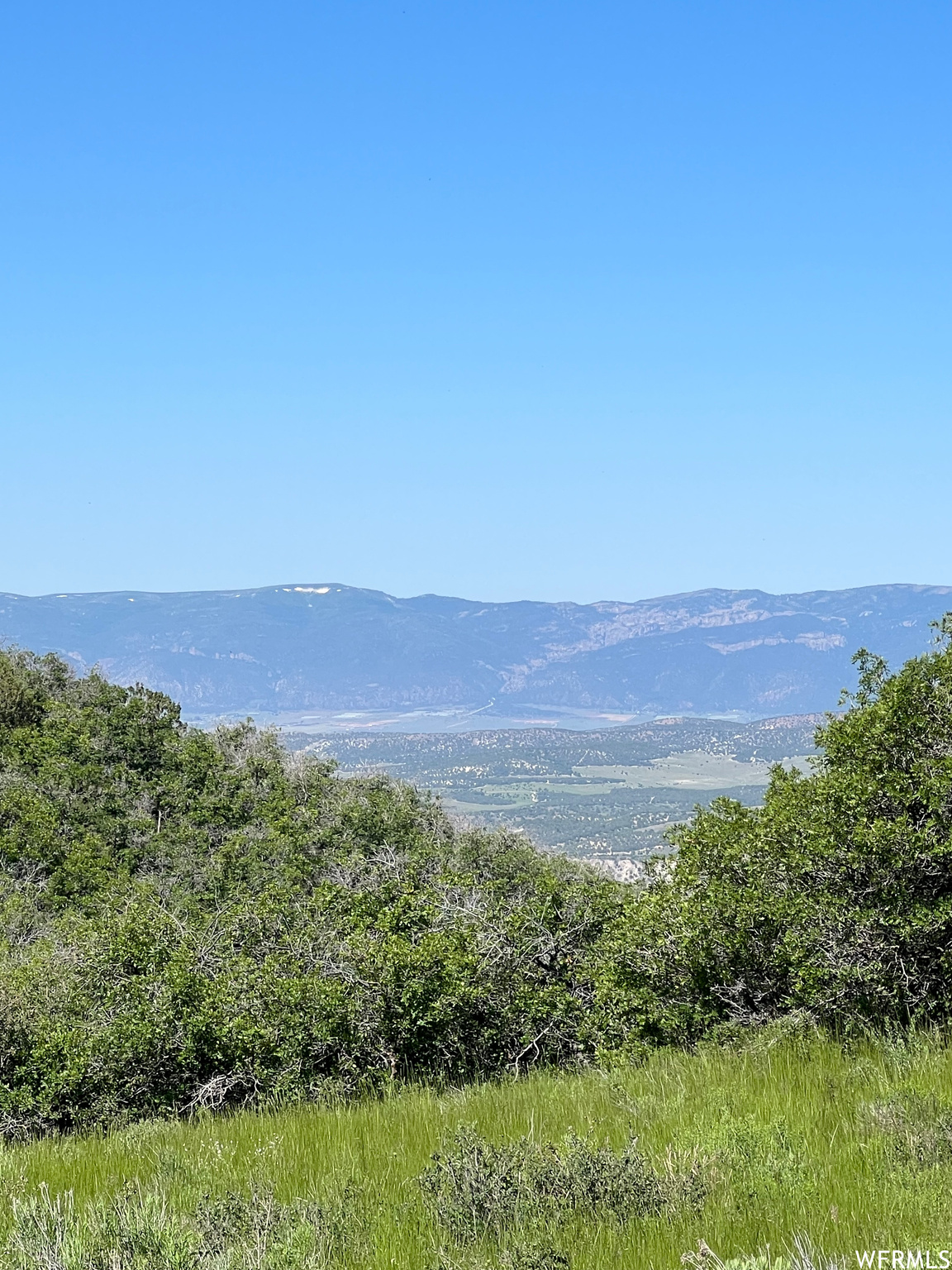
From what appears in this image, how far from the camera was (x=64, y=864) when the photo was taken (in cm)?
2859

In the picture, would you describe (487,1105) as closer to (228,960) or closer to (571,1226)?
(571,1226)

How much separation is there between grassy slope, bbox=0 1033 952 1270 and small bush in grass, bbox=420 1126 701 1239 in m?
0.11

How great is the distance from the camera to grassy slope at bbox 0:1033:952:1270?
12.5 ft

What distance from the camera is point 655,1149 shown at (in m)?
5.03

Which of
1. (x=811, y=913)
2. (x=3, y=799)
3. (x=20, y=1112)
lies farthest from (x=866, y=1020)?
(x=3, y=799)

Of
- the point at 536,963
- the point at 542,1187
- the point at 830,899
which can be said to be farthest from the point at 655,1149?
the point at 536,963

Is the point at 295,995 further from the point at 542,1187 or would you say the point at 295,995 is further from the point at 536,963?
the point at 542,1187

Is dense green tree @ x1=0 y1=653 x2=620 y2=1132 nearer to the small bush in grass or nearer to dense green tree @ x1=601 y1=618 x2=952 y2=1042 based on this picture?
dense green tree @ x1=601 y1=618 x2=952 y2=1042

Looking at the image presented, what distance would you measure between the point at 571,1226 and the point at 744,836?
292 inches

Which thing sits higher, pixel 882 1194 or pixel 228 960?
pixel 882 1194

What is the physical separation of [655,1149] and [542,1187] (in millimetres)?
891

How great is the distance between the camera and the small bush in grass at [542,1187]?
4109 millimetres

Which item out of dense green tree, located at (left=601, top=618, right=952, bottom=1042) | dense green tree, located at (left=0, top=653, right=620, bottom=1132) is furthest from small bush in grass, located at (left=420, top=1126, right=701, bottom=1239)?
dense green tree, located at (left=0, top=653, right=620, bottom=1132)

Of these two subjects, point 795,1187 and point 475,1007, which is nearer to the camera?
point 795,1187
